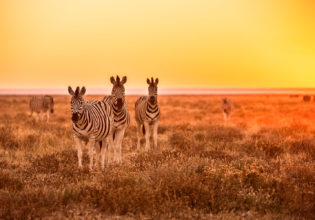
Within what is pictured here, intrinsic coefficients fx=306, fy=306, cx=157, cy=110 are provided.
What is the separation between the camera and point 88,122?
745 centimetres

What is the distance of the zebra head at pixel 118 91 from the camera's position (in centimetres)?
927

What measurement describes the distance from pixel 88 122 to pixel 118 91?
209 centimetres

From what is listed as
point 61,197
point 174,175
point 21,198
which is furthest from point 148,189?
point 21,198

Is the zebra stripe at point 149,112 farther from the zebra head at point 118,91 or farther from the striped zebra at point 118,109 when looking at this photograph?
the zebra head at point 118,91

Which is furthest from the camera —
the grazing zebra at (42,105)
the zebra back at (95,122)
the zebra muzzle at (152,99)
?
the grazing zebra at (42,105)

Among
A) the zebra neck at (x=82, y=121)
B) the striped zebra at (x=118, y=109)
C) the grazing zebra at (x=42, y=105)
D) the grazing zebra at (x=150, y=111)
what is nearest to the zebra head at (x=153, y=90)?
the grazing zebra at (x=150, y=111)

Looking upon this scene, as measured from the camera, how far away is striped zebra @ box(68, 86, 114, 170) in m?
7.14

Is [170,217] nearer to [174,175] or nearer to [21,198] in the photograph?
[174,175]

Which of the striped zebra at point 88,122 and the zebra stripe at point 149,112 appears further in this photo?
the zebra stripe at point 149,112

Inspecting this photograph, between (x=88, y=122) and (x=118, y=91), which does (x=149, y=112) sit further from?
(x=88, y=122)

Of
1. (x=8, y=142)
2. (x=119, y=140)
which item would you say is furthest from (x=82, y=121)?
(x=8, y=142)

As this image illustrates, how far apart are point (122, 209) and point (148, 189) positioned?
615mm

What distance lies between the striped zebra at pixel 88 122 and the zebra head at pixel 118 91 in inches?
27.2

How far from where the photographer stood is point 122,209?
5227mm
